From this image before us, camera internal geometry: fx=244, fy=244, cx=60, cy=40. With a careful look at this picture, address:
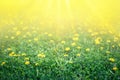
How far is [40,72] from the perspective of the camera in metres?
4.77

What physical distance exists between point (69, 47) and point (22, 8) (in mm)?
3470

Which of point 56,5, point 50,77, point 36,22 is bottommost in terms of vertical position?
point 50,77

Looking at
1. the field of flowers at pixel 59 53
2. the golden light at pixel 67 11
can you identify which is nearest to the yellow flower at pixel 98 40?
the field of flowers at pixel 59 53

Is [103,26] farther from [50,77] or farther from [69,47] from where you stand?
[50,77]

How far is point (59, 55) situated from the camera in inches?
208


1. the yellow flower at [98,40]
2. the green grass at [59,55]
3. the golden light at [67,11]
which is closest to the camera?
the green grass at [59,55]

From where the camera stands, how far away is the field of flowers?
4723mm

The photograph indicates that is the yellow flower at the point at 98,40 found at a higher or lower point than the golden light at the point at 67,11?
lower

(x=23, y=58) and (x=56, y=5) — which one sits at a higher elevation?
(x=56, y=5)

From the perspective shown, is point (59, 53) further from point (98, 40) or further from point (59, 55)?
point (98, 40)

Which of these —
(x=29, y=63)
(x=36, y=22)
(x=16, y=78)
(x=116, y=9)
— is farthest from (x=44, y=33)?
(x=116, y=9)

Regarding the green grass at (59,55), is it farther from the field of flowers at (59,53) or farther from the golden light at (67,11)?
the golden light at (67,11)

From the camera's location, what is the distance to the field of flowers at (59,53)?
15.5 feet

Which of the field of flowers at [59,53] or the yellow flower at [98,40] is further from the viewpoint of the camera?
the yellow flower at [98,40]
